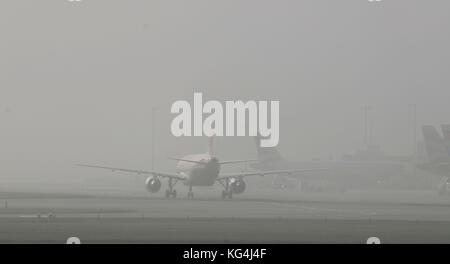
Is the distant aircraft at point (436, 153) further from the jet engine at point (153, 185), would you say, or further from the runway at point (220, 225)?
the runway at point (220, 225)

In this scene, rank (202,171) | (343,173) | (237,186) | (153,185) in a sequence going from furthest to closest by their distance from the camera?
(343,173), (153,185), (237,186), (202,171)

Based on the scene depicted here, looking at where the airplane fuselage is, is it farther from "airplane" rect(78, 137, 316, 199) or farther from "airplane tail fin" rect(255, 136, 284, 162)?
"airplane tail fin" rect(255, 136, 284, 162)

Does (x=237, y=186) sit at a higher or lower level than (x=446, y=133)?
lower

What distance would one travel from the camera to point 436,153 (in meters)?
109

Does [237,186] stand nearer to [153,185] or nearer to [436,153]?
[153,185]

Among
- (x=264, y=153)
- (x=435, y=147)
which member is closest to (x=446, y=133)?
(x=435, y=147)

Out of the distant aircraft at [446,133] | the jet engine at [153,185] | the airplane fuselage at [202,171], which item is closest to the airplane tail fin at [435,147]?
the distant aircraft at [446,133]

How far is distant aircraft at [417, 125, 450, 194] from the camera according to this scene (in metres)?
103

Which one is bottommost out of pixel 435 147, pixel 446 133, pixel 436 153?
pixel 436 153

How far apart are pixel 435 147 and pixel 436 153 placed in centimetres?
77

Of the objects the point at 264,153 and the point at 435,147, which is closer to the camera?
the point at 435,147

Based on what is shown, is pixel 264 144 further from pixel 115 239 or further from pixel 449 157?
pixel 115 239

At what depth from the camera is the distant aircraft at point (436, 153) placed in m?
103

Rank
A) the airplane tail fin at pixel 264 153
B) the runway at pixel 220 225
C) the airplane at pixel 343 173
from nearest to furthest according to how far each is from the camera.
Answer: the runway at pixel 220 225
the airplane at pixel 343 173
the airplane tail fin at pixel 264 153
